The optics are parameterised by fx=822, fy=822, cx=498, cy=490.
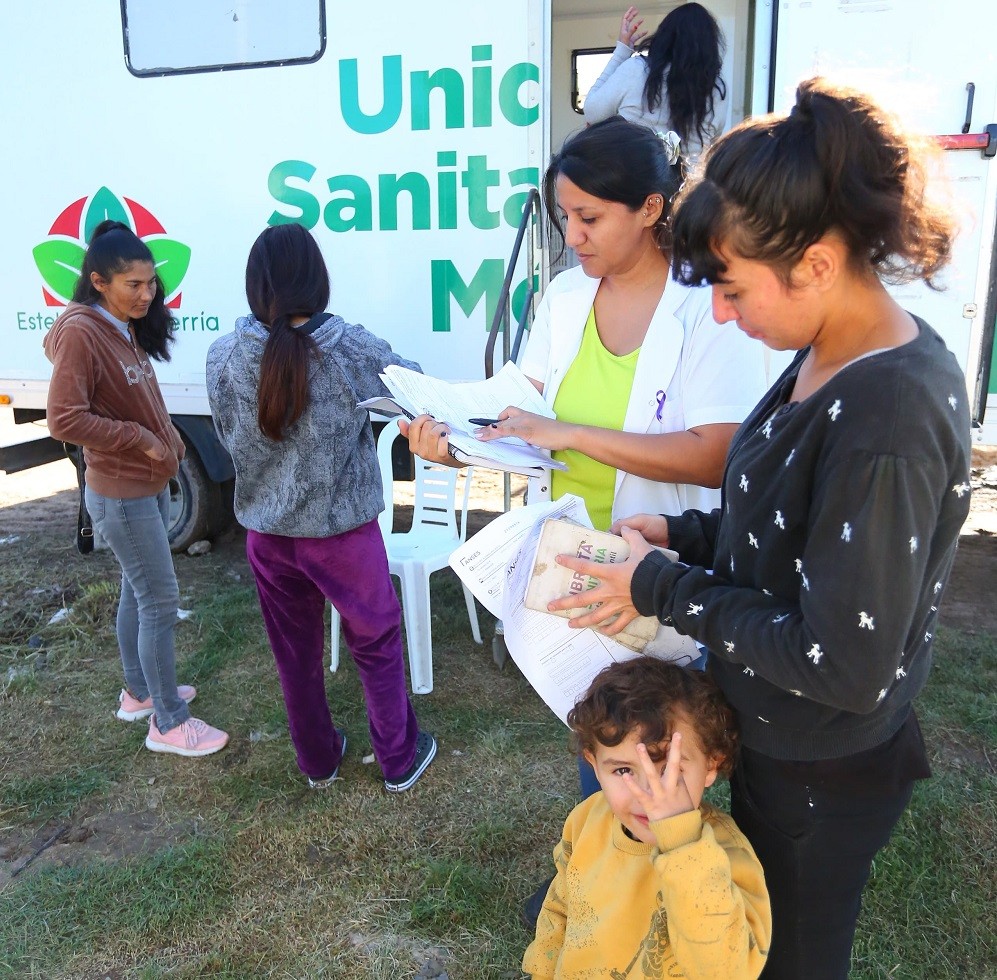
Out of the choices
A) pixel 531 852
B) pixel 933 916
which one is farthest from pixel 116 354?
pixel 933 916

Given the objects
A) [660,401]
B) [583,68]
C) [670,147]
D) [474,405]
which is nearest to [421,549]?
[474,405]

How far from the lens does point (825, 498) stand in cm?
91

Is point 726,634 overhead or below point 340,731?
overhead

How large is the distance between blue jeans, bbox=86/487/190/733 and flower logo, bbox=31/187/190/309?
1.66 metres

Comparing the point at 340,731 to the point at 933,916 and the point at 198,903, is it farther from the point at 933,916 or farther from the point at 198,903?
the point at 933,916

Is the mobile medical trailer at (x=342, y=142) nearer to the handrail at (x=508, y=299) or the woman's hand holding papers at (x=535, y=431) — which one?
the handrail at (x=508, y=299)

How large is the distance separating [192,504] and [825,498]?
4282 mm

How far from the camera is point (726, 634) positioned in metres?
1.03

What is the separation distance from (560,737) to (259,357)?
1746 millimetres

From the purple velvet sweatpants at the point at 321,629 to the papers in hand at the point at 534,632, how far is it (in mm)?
1048

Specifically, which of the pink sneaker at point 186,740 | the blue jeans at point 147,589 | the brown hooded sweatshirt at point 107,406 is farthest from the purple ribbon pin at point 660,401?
the pink sneaker at point 186,740

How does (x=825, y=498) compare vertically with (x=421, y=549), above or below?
above

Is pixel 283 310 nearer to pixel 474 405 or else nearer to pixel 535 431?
pixel 474 405

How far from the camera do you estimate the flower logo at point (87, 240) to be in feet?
13.5
